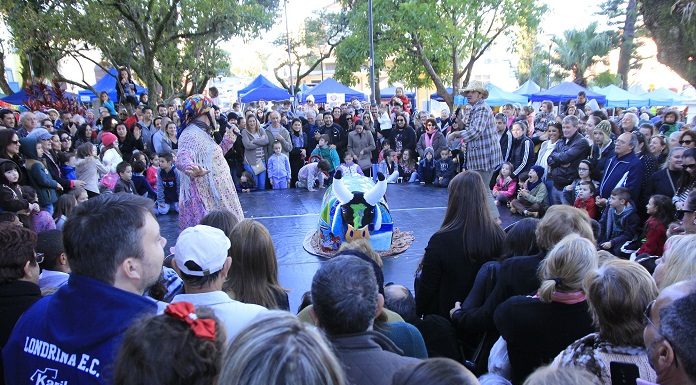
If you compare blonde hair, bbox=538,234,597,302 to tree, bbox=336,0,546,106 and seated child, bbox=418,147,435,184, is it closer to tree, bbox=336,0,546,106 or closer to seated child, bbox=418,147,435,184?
seated child, bbox=418,147,435,184

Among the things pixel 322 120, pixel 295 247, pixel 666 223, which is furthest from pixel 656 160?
pixel 322 120

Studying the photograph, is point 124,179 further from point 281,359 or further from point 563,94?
point 563,94

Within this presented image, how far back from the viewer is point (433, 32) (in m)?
19.9

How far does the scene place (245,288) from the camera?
9.44ft

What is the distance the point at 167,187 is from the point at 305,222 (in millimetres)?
2635

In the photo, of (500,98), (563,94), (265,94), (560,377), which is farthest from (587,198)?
(265,94)

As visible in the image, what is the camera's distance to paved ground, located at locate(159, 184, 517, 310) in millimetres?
5754

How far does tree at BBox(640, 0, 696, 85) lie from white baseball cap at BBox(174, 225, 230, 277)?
2228 cm

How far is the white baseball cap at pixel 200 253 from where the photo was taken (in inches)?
85.4

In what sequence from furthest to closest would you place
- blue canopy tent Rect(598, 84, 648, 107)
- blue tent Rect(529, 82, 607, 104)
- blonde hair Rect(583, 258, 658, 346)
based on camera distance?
blue canopy tent Rect(598, 84, 648, 107) < blue tent Rect(529, 82, 607, 104) < blonde hair Rect(583, 258, 658, 346)

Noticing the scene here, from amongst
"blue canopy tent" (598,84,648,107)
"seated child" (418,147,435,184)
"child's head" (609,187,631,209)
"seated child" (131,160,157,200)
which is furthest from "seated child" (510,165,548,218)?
"blue canopy tent" (598,84,648,107)

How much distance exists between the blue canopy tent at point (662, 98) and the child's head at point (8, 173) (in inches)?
924

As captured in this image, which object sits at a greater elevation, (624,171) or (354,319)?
(354,319)

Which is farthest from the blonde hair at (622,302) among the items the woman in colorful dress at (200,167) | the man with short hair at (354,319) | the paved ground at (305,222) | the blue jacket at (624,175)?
the blue jacket at (624,175)
